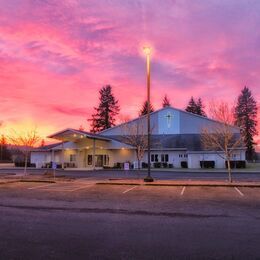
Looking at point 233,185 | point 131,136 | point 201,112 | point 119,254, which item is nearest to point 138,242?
point 119,254

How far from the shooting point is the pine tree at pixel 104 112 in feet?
313

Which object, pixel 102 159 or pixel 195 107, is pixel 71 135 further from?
pixel 195 107

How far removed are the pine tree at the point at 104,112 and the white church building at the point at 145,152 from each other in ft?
116

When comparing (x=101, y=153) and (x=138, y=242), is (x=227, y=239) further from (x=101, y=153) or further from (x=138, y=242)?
(x=101, y=153)

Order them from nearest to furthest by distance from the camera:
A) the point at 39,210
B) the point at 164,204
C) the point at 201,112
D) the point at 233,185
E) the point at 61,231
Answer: the point at 61,231
the point at 39,210
the point at 164,204
the point at 233,185
the point at 201,112

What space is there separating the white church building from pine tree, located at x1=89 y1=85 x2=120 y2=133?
35.4 m

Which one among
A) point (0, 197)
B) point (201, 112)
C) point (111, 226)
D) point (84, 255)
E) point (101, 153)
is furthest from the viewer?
point (201, 112)

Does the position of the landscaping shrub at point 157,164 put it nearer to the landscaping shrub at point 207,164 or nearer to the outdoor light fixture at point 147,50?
the landscaping shrub at point 207,164

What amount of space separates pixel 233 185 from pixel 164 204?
8861 mm

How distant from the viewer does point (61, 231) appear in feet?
30.0

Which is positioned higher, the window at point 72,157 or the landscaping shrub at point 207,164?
the window at point 72,157

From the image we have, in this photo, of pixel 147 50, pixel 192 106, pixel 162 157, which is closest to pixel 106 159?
pixel 162 157

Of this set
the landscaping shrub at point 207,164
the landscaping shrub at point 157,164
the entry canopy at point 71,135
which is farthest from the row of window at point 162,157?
the entry canopy at point 71,135

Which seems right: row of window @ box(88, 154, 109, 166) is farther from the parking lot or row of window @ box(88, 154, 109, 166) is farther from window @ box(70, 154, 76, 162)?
the parking lot
